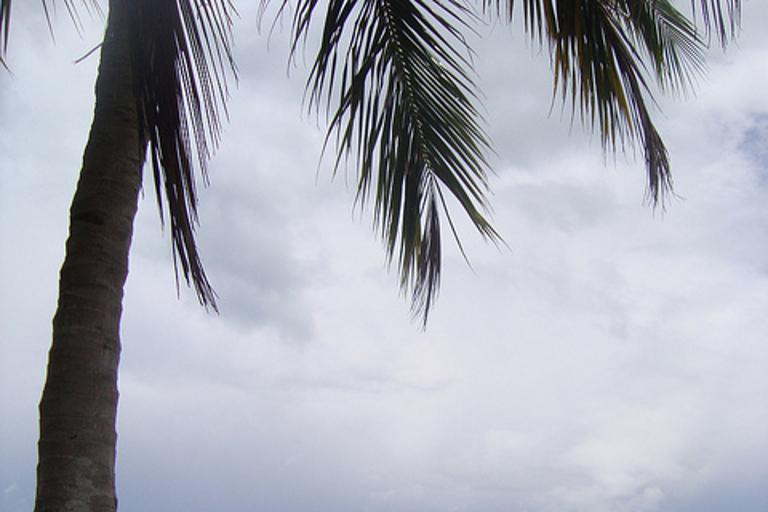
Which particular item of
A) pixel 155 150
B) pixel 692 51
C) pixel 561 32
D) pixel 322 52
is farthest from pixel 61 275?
pixel 692 51

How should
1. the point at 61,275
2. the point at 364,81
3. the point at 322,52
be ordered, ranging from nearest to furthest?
the point at 61,275, the point at 322,52, the point at 364,81

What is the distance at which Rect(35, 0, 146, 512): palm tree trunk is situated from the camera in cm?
197

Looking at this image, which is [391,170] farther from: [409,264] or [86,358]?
[86,358]

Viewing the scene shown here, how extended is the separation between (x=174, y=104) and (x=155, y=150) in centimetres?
18

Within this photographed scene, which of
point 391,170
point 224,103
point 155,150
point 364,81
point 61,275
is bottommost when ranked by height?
point 61,275

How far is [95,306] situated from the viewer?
2.16m

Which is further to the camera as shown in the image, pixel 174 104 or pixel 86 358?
pixel 174 104

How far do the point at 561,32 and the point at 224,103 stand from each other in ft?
4.25

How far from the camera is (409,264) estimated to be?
4.21 meters

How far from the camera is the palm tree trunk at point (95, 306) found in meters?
1.97

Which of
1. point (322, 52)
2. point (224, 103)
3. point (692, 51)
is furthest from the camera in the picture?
point (692, 51)

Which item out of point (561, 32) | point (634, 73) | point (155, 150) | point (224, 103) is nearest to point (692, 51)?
point (634, 73)

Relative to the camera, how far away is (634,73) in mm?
3006

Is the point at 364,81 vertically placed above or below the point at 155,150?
above
